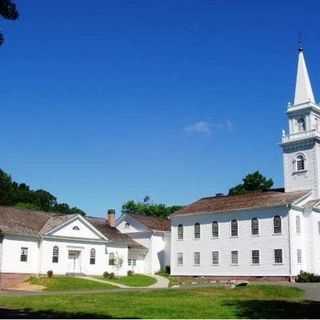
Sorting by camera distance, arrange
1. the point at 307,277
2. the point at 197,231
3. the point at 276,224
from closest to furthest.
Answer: the point at 307,277, the point at 276,224, the point at 197,231

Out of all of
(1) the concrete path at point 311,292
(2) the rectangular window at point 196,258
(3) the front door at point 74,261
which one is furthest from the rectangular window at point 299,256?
(3) the front door at point 74,261

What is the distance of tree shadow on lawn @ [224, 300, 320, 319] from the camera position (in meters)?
21.2

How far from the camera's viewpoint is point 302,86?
205 ft

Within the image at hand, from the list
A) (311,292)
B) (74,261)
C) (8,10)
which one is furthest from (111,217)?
(8,10)

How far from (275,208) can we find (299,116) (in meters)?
11.7

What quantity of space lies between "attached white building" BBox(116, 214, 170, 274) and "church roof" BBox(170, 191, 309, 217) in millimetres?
5714

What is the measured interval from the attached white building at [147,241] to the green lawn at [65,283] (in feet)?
54.1

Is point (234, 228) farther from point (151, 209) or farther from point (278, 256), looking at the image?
point (151, 209)

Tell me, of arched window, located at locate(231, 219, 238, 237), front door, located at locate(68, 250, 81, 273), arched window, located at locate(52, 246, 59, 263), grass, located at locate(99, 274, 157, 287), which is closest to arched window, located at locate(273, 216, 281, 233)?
arched window, located at locate(231, 219, 238, 237)

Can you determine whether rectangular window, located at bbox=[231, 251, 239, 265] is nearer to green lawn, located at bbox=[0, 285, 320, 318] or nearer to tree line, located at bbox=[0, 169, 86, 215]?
green lawn, located at bbox=[0, 285, 320, 318]

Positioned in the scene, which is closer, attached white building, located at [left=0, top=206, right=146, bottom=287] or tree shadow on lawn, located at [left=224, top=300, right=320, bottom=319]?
tree shadow on lawn, located at [left=224, top=300, right=320, bottom=319]

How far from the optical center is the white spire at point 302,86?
6175cm

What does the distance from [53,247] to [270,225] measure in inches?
809

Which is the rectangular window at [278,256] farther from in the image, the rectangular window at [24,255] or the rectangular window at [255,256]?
the rectangular window at [24,255]
